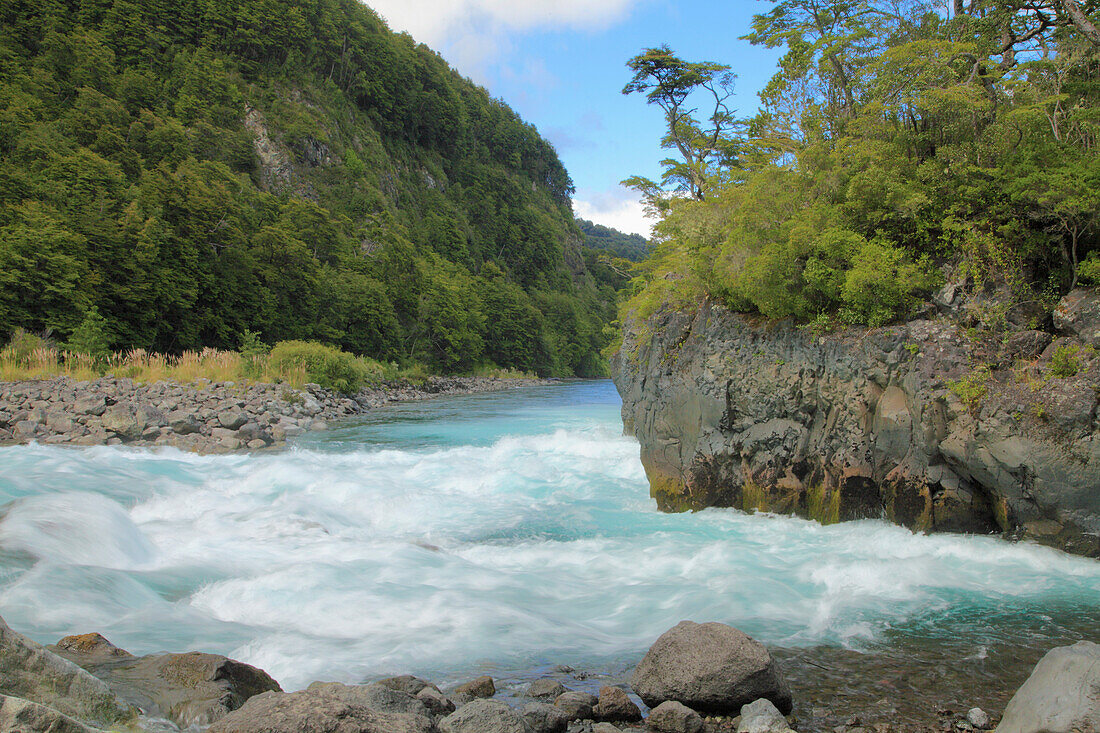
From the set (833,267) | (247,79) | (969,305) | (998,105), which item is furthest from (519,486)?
(247,79)

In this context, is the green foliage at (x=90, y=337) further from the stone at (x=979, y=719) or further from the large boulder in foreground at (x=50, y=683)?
the stone at (x=979, y=719)

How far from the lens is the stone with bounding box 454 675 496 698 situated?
5297 mm

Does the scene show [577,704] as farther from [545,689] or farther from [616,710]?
[545,689]

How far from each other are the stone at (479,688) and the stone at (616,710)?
38.0 inches

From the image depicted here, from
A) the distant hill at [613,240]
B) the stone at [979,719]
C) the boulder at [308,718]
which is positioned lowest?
the stone at [979,719]

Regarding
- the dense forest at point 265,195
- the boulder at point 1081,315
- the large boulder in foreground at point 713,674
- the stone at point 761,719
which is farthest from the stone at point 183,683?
the dense forest at point 265,195

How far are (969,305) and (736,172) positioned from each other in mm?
7674

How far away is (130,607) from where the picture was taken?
6684 millimetres

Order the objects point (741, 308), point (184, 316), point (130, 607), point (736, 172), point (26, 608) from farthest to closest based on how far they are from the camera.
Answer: point (184, 316) < point (736, 172) < point (741, 308) < point (130, 607) < point (26, 608)

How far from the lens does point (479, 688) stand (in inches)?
210

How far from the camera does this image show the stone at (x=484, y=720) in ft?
13.9

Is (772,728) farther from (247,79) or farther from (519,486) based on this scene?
(247,79)

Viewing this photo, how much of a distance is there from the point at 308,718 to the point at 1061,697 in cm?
474

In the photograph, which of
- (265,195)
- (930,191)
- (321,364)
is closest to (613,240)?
(265,195)
